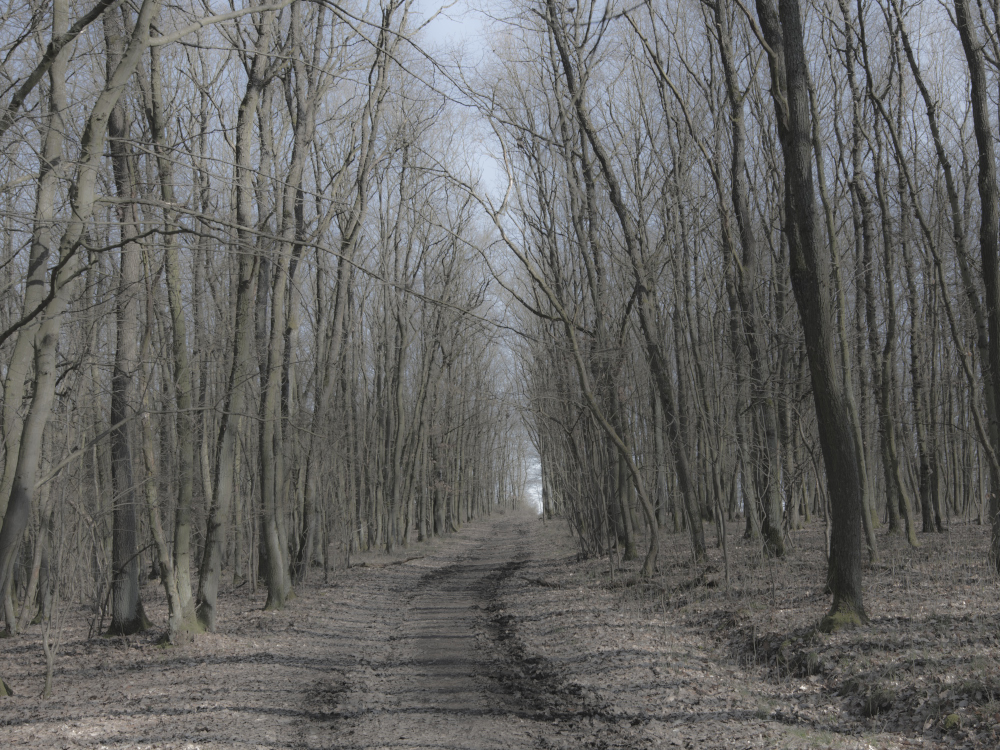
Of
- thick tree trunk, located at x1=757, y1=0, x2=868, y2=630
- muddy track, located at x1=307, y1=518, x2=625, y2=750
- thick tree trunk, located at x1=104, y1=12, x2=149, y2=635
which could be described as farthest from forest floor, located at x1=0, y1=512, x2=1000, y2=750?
thick tree trunk, located at x1=757, y1=0, x2=868, y2=630

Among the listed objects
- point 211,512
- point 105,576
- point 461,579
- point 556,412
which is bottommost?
point 461,579

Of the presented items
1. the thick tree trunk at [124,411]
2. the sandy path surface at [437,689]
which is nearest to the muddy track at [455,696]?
the sandy path surface at [437,689]

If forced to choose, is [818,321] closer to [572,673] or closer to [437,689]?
[572,673]

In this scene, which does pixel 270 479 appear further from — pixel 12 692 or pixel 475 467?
pixel 475 467

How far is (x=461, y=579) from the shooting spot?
16.2 m

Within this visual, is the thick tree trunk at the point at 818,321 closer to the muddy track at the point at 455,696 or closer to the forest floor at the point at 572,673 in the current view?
the forest floor at the point at 572,673

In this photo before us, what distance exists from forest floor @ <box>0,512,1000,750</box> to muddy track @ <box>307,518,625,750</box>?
3cm

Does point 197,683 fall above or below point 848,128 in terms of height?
below

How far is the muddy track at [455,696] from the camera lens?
17.0ft

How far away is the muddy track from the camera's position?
5168 millimetres

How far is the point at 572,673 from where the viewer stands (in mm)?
6945

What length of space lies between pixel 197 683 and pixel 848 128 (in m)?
17.2

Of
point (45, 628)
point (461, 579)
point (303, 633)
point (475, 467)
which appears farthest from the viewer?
point (475, 467)

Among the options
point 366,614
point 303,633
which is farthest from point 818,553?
point 303,633
